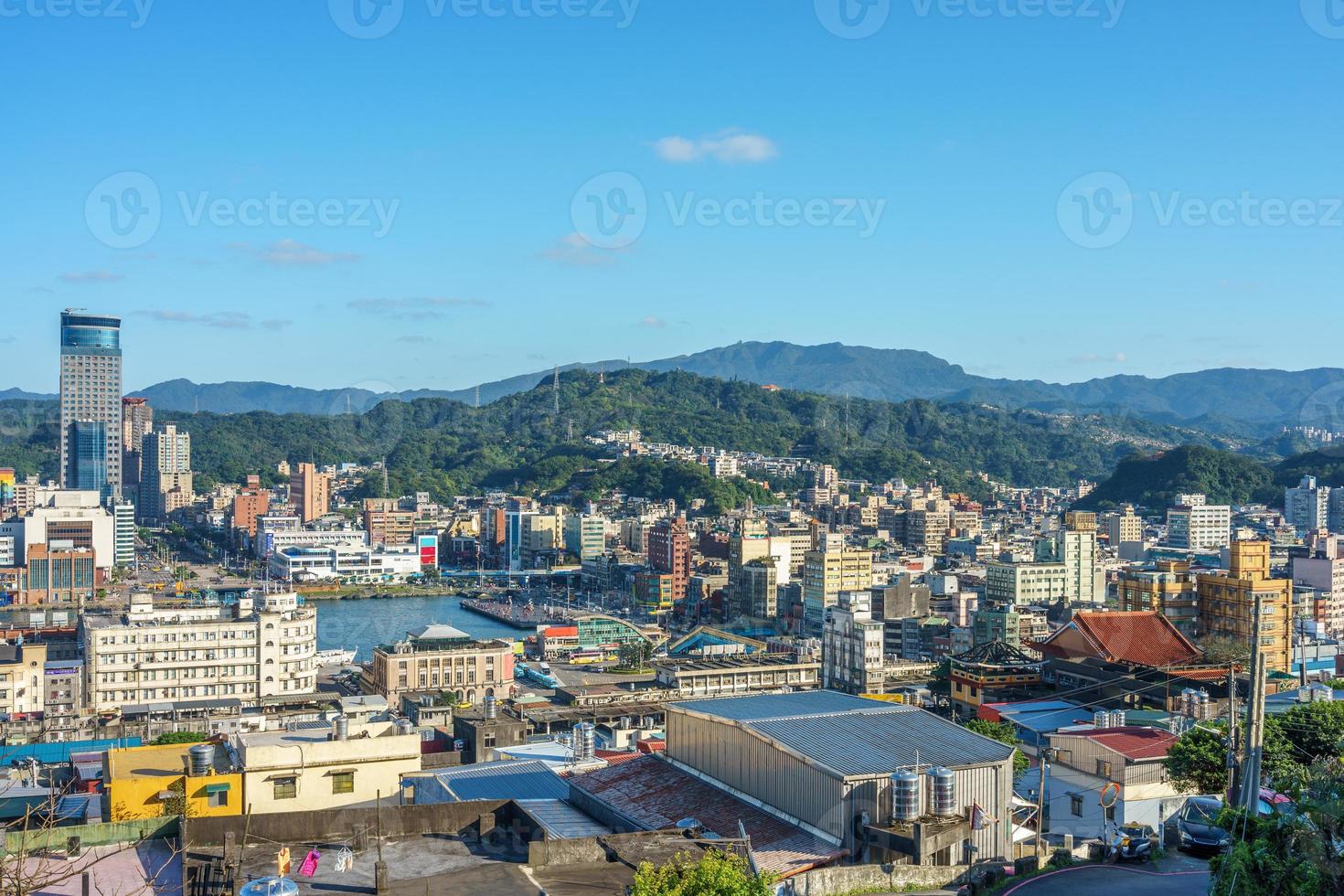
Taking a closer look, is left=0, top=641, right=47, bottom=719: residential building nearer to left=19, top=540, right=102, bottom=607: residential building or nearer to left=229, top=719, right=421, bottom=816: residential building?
left=229, top=719, right=421, bottom=816: residential building

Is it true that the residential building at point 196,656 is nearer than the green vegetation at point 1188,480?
Yes

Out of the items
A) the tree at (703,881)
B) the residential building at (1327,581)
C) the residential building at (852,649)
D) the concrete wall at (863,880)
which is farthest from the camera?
the residential building at (1327,581)

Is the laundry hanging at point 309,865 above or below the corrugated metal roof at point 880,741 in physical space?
below

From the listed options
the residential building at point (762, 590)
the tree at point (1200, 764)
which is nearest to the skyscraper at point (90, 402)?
the residential building at point (762, 590)

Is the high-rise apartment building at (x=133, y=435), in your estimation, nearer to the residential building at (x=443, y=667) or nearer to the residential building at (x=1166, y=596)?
the residential building at (x=443, y=667)

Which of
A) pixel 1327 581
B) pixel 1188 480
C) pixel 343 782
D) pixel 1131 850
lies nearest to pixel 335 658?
pixel 343 782

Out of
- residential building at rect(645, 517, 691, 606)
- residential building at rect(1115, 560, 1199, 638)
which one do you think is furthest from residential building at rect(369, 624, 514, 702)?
residential building at rect(645, 517, 691, 606)
